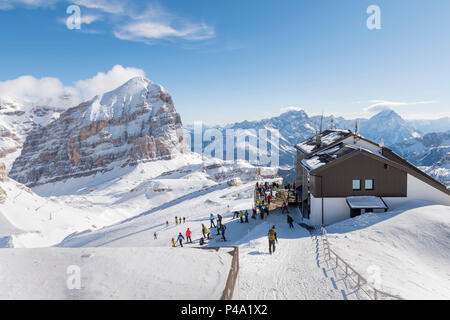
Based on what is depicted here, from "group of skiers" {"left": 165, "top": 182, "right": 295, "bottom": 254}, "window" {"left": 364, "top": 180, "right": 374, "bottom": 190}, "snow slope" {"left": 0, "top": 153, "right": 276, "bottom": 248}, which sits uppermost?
"window" {"left": 364, "top": 180, "right": 374, "bottom": 190}

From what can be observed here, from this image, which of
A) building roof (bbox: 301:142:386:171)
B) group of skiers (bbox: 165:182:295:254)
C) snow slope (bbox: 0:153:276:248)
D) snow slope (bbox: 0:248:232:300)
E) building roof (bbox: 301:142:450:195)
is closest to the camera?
snow slope (bbox: 0:248:232:300)

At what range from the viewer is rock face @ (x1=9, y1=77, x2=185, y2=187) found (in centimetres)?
16938

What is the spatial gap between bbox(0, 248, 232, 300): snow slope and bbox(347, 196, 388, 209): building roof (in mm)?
16071

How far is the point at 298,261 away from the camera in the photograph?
1333 cm

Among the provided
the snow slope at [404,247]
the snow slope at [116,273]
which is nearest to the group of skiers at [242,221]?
the snow slope at [404,247]

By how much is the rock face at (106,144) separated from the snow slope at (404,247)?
157559 millimetres

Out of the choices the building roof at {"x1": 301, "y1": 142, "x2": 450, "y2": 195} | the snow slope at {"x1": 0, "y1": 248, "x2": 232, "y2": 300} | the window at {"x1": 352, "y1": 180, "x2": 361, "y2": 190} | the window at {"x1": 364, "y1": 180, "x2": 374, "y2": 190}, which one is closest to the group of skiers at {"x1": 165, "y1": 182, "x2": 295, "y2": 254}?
the building roof at {"x1": 301, "y1": 142, "x2": 450, "y2": 195}

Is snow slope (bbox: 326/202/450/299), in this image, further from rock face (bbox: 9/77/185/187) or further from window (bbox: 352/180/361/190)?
rock face (bbox: 9/77/185/187)

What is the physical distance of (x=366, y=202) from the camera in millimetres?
20641

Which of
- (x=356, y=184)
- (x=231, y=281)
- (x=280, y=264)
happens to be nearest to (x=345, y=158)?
(x=356, y=184)

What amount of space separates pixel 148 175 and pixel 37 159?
108m

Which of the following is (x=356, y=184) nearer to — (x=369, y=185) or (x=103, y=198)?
(x=369, y=185)
